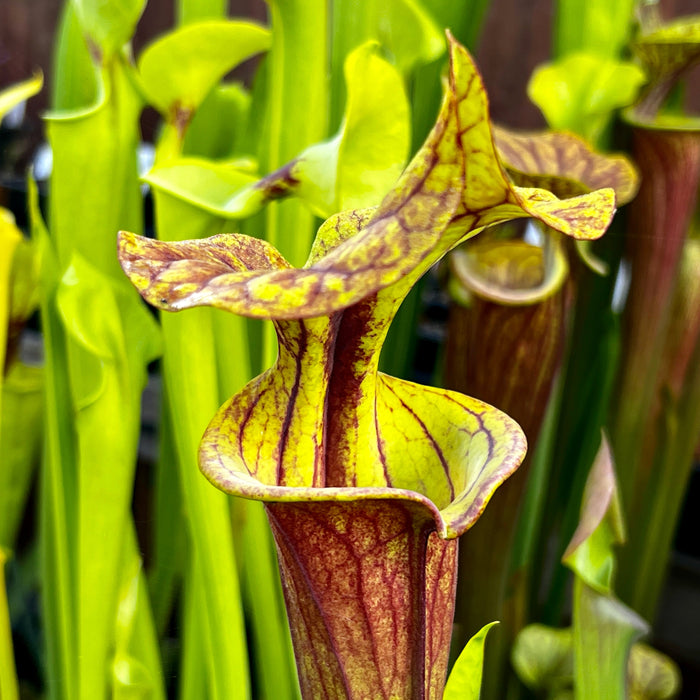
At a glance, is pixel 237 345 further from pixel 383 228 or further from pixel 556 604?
pixel 556 604

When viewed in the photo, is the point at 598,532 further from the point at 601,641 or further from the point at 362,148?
the point at 362,148

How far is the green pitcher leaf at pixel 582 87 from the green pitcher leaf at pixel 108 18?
0.81 feet

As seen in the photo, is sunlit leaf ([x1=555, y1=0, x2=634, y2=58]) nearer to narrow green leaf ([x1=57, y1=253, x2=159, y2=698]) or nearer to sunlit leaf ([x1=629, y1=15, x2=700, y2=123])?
sunlit leaf ([x1=629, y1=15, x2=700, y2=123])

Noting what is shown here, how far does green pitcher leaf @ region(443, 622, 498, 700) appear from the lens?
297 mm

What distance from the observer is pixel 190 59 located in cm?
37

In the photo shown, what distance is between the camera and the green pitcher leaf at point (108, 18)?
0.34m

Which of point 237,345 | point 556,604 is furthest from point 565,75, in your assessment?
point 556,604

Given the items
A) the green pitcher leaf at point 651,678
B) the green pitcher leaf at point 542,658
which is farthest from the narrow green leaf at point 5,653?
the green pitcher leaf at point 651,678

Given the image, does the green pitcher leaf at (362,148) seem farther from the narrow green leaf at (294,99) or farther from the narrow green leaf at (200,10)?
the narrow green leaf at (200,10)

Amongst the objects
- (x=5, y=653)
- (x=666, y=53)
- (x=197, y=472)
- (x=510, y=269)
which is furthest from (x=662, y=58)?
(x=5, y=653)

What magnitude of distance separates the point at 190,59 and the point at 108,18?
1.6 inches

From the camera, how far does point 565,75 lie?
0.46 meters

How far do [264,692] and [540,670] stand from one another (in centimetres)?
20

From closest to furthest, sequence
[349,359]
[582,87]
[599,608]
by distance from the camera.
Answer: [349,359] < [599,608] < [582,87]
